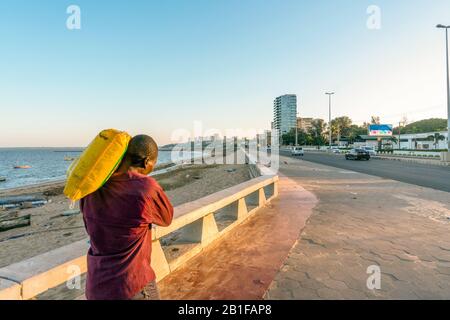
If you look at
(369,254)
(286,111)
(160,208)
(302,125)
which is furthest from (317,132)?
(160,208)

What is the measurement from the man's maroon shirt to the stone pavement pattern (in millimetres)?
1872

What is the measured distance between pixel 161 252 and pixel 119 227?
6.32 feet

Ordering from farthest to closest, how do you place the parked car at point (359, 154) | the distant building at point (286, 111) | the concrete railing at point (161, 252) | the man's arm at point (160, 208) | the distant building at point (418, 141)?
1. the distant building at point (286, 111)
2. the distant building at point (418, 141)
3. the parked car at point (359, 154)
4. the concrete railing at point (161, 252)
5. the man's arm at point (160, 208)

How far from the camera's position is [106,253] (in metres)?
1.75

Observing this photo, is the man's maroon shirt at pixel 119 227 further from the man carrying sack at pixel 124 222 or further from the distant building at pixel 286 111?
the distant building at pixel 286 111

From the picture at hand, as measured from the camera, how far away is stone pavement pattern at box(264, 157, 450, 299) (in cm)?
323

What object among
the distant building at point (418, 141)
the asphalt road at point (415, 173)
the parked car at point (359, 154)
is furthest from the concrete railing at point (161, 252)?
the distant building at point (418, 141)

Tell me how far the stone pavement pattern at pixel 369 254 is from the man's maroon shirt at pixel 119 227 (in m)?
1.87

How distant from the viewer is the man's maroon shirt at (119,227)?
167 cm

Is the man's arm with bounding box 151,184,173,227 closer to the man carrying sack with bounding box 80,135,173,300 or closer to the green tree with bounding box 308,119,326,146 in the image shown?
the man carrying sack with bounding box 80,135,173,300

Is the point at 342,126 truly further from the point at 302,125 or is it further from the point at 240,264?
the point at 240,264

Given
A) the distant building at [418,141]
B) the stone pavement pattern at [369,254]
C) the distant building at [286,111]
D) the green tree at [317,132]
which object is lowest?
the stone pavement pattern at [369,254]

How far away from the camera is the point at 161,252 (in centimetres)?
348
